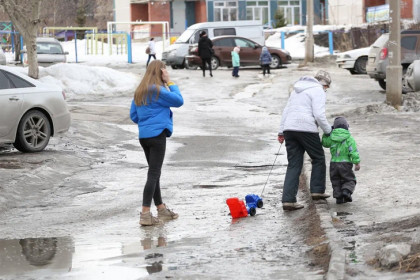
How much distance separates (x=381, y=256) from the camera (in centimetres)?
657

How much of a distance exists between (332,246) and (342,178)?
2386mm

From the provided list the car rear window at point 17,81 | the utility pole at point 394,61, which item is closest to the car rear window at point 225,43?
the utility pole at point 394,61

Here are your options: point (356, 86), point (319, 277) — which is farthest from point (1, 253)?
point (356, 86)

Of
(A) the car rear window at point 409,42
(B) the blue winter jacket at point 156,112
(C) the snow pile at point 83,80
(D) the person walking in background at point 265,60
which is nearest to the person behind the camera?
(B) the blue winter jacket at point 156,112

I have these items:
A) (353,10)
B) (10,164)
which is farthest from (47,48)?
(353,10)

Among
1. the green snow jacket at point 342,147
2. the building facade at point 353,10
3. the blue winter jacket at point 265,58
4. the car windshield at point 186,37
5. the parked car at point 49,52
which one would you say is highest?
the building facade at point 353,10

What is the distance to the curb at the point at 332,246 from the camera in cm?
632

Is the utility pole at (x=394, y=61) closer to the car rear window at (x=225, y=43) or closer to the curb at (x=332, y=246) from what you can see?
the curb at (x=332, y=246)

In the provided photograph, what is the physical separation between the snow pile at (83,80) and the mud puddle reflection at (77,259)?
1952cm

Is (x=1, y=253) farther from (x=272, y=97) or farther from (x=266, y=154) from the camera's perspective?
(x=272, y=97)

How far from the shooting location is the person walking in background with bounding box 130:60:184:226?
9.19 m

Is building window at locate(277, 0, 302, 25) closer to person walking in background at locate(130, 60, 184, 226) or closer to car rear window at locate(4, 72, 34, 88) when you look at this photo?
car rear window at locate(4, 72, 34, 88)

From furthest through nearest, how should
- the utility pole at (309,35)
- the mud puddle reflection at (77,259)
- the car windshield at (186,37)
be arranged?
1. the utility pole at (309,35)
2. the car windshield at (186,37)
3. the mud puddle reflection at (77,259)

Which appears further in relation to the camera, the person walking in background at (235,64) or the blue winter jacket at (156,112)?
the person walking in background at (235,64)
